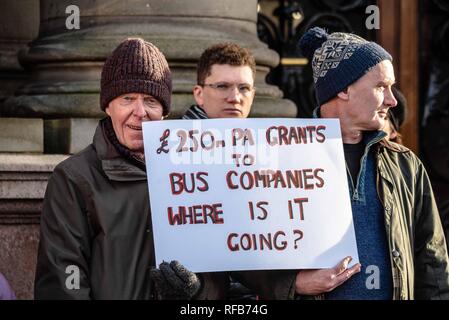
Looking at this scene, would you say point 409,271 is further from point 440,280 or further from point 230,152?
point 230,152

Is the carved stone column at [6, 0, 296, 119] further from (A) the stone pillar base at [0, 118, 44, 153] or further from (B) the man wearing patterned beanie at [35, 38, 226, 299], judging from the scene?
(B) the man wearing patterned beanie at [35, 38, 226, 299]

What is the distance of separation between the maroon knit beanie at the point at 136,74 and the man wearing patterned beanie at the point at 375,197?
0.68m

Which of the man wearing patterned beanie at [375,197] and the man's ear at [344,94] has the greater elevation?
the man's ear at [344,94]

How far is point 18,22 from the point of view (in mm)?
9734

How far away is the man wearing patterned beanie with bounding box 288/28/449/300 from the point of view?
600cm

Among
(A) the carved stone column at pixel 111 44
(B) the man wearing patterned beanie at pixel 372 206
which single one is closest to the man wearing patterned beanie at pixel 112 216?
(B) the man wearing patterned beanie at pixel 372 206

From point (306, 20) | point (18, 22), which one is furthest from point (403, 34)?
point (18, 22)

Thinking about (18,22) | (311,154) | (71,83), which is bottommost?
(311,154)

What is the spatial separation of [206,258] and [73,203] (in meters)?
0.56

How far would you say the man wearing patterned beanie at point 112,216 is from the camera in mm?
5734

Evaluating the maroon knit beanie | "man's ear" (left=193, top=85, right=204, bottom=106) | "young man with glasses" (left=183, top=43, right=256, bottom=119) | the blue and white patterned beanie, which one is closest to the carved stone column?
"man's ear" (left=193, top=85, right=204, bottom=106)

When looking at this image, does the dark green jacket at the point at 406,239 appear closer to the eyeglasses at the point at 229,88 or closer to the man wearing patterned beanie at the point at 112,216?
the man wearing patterned beanie at the point at 112,216

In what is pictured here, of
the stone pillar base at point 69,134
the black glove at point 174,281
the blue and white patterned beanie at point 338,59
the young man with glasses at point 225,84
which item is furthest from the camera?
the stone pillar base at point 69,134

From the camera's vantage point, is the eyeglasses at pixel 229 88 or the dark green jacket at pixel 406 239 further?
the eyeglasses at pixel 229 88
